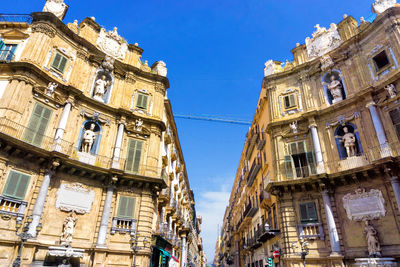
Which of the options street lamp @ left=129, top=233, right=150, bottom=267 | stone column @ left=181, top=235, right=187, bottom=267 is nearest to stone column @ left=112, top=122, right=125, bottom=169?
street lamp @ left=129, top=233, right=150, bottom=267

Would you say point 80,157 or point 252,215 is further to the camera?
point 252,215

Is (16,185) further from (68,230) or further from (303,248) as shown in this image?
(303,248)

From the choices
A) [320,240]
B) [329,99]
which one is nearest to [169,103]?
[329,99]

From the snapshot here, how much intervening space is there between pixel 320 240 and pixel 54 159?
58.2 ft

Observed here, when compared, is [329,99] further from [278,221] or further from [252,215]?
[252,215]

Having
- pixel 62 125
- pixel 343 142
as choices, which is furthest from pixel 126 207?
pixel 343 142

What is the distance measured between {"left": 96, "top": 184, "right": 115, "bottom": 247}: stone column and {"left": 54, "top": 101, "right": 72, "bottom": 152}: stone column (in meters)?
4.29

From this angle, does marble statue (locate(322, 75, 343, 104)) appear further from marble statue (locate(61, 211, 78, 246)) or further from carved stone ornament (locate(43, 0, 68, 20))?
carved stone ornament (locate(43, 0, 68, 20))

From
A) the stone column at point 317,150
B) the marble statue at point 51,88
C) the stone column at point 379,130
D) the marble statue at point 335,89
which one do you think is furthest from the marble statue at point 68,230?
the marble statue at point 335,89

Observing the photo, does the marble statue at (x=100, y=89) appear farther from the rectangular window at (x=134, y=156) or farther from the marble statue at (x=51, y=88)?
the rectangular window at (x=134, y=156)

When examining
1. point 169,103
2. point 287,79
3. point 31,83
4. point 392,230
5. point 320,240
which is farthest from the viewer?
point 169,103

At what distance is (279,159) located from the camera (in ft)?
67.5

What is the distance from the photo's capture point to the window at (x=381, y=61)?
18.0 meters

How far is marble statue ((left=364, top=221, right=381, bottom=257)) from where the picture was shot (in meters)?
14.6
